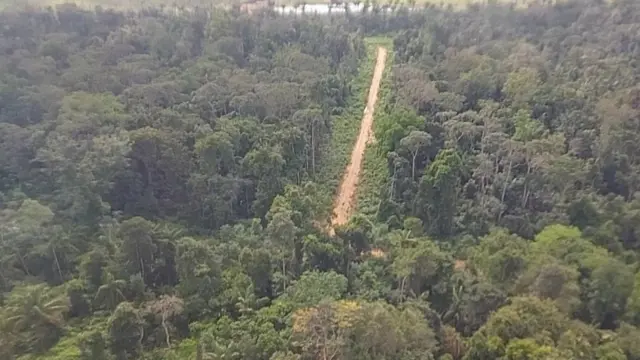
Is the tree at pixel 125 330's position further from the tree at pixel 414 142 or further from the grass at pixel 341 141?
the tree at pixel 414 142

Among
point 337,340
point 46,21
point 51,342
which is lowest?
point 51,342

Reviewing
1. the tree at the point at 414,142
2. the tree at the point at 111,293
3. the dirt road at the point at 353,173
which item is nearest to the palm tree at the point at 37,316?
the tree at the point at 111,293

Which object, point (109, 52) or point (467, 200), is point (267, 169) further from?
point (109, 52)

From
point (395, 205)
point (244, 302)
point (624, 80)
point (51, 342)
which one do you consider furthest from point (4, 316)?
point (624, 80)

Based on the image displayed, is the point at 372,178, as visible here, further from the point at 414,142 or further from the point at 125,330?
the point at 125,330

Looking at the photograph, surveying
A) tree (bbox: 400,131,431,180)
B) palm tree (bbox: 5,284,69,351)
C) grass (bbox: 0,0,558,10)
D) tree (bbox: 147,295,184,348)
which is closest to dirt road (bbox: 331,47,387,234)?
tree (bbox: 400,131,431,180)

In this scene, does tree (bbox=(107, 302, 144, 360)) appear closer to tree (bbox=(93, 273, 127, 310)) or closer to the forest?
the forest

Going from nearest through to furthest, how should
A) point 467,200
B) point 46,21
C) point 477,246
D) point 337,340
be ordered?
point 337,340, point 477,246, point 467,200, point 46,21

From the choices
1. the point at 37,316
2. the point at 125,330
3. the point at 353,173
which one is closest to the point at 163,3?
the point at 353,173
